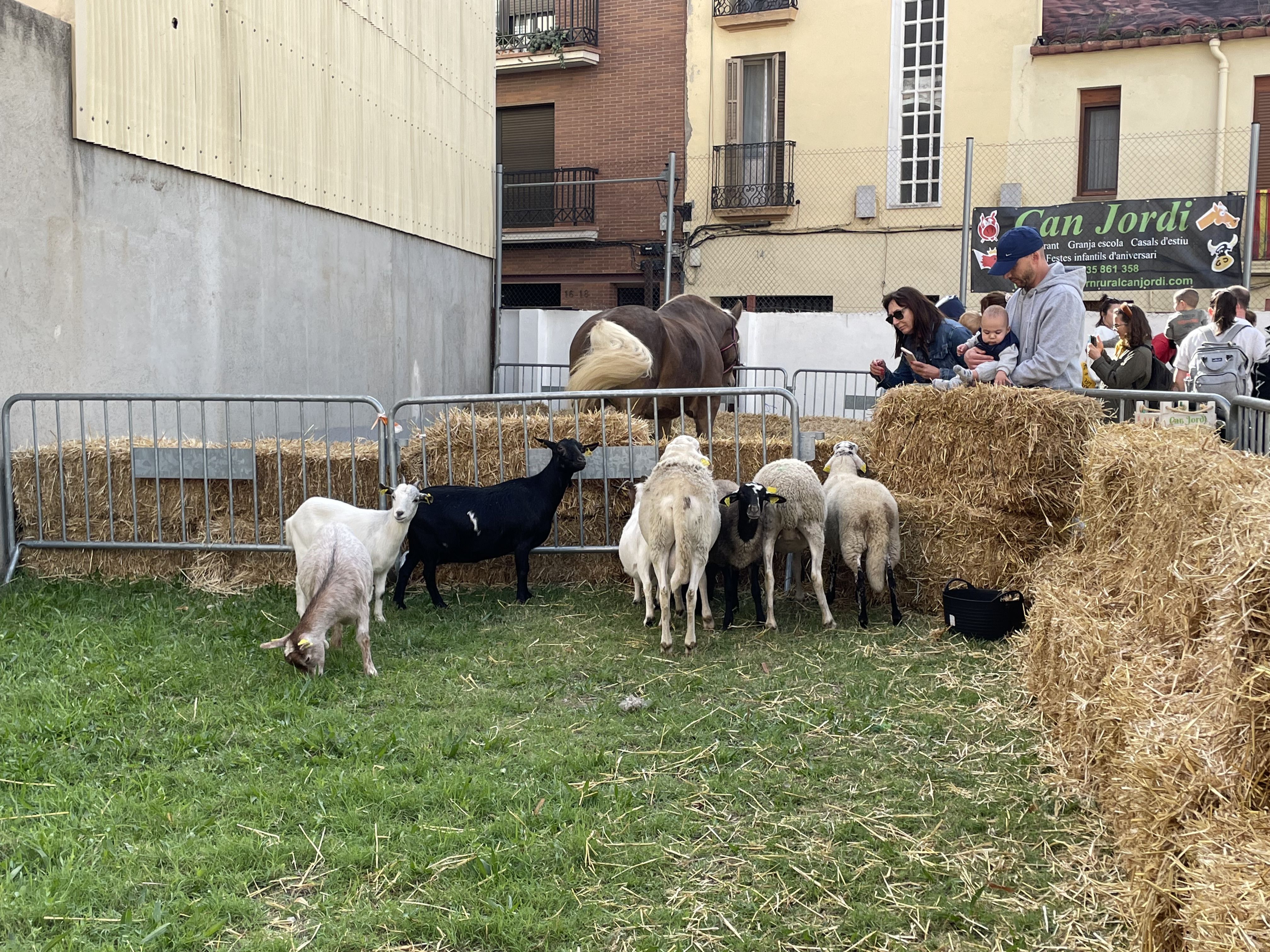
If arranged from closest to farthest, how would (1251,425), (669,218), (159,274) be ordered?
(1251,425)
(159,274)
(669,218)

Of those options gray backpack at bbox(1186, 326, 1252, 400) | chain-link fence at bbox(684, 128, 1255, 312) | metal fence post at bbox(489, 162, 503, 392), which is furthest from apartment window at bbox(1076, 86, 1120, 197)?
gray backpack at bbox(1186, 326, 1252, 400)

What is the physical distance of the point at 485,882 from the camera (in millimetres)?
3543

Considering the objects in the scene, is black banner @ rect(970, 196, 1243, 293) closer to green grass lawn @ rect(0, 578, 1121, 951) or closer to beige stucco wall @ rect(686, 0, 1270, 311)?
beige stucco wall @ rect(686, 0, 1270, 311)

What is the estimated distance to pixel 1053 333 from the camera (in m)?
7.10

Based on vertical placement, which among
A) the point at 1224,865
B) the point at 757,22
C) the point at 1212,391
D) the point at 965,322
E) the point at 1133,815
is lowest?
the point at 1133,815

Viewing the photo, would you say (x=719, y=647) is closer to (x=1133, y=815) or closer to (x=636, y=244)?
(x=1133, y=815)

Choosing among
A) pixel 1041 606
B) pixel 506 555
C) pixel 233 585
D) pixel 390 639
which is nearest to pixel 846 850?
pixel 1041 606

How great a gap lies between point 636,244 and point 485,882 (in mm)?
20844

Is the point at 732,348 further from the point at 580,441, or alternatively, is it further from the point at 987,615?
the point at 987,615

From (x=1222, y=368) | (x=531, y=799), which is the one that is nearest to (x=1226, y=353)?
(x=1222, y=368)

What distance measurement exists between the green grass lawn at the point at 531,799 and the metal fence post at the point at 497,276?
42.8 ft

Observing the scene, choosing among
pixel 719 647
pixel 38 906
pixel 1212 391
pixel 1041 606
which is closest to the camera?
pixel 38 906

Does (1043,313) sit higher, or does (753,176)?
(753,176)

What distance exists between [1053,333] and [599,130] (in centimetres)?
Answer: 1841
